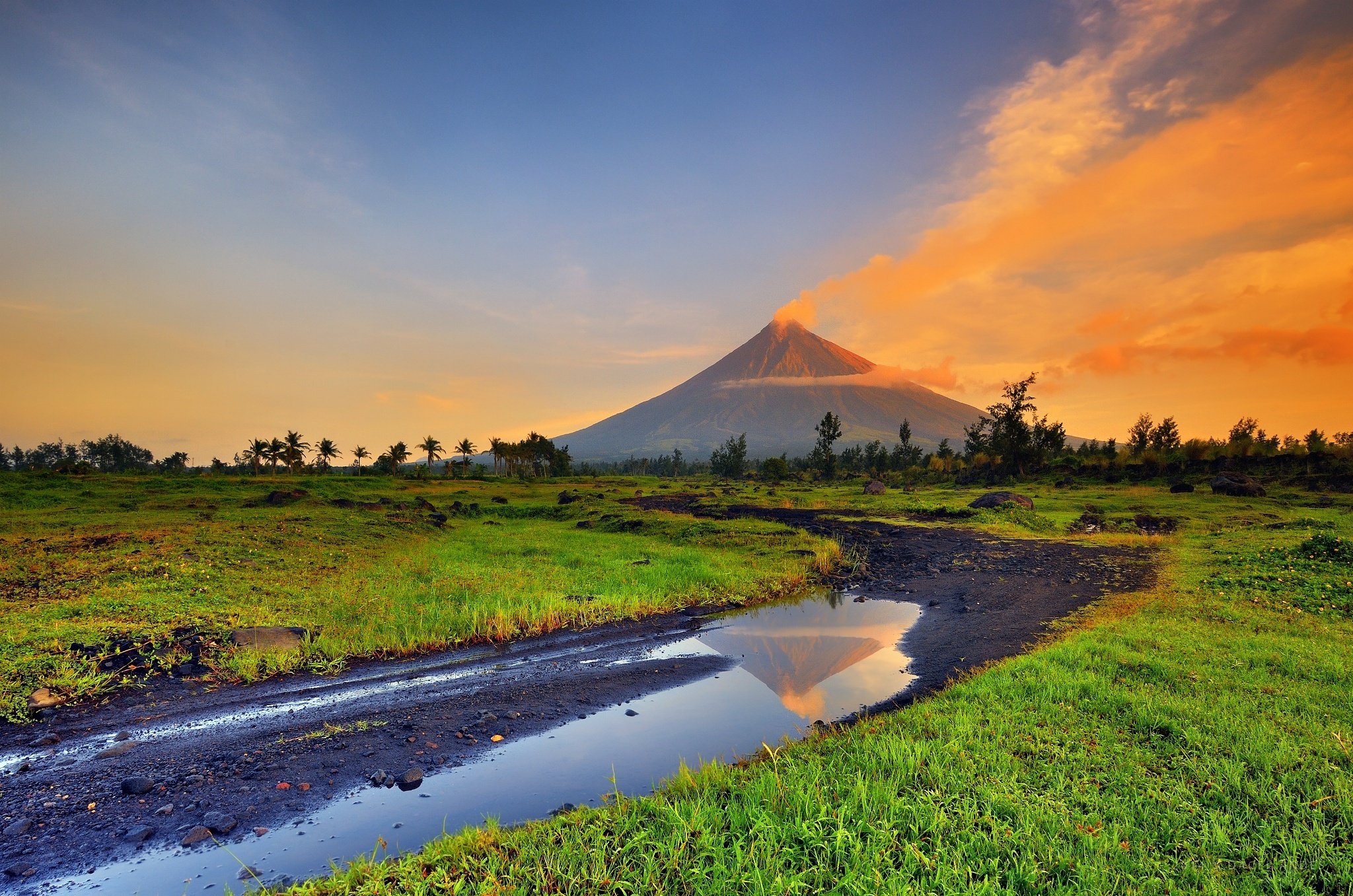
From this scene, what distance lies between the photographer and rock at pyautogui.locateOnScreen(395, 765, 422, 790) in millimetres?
6945

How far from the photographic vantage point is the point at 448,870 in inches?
195

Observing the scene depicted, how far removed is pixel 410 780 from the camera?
6.98 metres

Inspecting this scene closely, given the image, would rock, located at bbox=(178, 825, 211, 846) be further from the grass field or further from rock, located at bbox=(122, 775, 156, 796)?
the grass field

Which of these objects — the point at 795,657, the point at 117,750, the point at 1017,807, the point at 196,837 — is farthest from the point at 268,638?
the point at 1017,807

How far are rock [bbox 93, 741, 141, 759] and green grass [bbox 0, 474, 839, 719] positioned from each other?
215 cm

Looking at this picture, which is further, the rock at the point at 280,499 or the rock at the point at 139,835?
the rock at the point at 280,499

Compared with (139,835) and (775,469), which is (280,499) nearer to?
(139,835)

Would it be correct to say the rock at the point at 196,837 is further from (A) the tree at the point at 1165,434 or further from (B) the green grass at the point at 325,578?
(A) the tree at the point at 1165,434

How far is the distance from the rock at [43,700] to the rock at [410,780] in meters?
6.49

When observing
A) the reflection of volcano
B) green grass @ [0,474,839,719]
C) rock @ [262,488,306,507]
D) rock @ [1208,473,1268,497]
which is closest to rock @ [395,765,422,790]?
green grass @ [0,474,839,719]

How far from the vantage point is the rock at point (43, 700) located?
28.1 ft

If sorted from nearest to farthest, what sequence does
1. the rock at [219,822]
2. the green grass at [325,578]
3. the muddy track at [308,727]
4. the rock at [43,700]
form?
the rock at [219,822]
the muddy track at [308,727]
the rock at [43,700]
the green grass at [325,578]

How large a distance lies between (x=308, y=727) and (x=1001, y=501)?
3963cm

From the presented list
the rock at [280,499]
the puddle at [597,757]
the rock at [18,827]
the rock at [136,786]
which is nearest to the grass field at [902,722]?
the puddle at [597,757]
